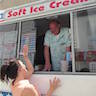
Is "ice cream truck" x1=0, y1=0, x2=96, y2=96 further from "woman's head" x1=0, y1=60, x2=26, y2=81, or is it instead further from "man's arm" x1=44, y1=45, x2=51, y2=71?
"woman's head" x1=0, y1=60, x2=26, y2=81

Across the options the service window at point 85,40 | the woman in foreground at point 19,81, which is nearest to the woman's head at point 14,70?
the woman in foreground at point 19,81

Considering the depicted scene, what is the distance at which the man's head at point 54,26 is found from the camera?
4086 millimetres

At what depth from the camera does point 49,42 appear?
4176 mm

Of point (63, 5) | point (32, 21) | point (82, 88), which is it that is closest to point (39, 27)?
point (32, 21)

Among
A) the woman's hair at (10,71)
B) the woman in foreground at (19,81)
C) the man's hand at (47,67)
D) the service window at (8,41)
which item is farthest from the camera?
the service window at (8,41)

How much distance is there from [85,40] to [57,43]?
0.54 meters

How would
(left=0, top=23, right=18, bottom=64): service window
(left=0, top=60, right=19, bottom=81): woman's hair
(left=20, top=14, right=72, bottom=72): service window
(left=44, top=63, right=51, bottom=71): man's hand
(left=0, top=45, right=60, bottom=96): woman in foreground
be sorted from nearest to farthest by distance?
(left=0, top=45, right=60, bottom=96): woman in foreground, (left=0, top=60, right=19, bottom=81): woman's hair, (left=20, top=14, right=72, bottom=72): service window, (left=44, top=63, right=51, bottom=71): man's hand, (left=0, top=23, right=18, bottom=64): service window

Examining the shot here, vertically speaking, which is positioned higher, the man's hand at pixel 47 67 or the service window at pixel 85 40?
the service window at pixel 85 40

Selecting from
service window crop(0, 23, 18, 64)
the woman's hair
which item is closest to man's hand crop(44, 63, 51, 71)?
the woman's hair

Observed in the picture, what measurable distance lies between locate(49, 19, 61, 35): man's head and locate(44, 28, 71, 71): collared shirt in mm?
57

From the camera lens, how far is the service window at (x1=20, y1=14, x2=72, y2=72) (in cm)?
388

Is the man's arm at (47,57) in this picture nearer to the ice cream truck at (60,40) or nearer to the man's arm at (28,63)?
the ice cream truck at (60,40)

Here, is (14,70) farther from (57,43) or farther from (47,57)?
(57,43)

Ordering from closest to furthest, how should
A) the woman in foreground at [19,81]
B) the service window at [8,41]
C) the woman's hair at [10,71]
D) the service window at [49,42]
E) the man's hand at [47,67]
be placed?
the woman in foreground at [19,81] < the woman's hair at [10,71] < the service window at [49,42] < the man's hand at [47,67] < the service window at [8,41]
